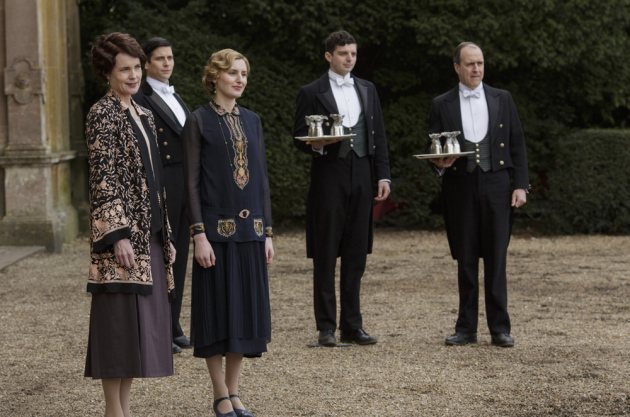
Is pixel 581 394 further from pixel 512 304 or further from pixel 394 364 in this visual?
pixel 512 304

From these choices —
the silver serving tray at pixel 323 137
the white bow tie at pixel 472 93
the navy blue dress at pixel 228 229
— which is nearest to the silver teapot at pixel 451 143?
the white bow tie at pixel 472 93

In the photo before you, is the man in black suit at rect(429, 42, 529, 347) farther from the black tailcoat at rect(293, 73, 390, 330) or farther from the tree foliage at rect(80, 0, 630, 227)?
the tree foliage at rect(80, 0, 630, 227)

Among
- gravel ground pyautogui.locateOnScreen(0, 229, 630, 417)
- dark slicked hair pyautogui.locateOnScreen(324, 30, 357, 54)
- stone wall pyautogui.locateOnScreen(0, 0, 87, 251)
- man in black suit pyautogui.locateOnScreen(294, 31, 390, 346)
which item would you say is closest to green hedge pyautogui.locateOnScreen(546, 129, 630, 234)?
gravel ground pyautogui.locateOnScreen(0, 229, 630, 417)

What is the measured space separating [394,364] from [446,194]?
133 cm

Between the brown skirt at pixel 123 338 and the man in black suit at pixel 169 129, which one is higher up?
the man in black suit at pixel 169 129

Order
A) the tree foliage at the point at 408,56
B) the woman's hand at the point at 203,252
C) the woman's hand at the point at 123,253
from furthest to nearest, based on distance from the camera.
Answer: the tree foliage at the point at 408,56 → the woman's hand at the point at 203,252 → the woman's hand at the point at 123,253

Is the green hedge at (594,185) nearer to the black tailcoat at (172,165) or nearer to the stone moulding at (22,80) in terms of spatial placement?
the stone moulding at (22,80)

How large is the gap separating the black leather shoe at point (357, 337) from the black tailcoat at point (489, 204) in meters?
0.56

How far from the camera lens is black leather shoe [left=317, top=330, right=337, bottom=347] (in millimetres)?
8086

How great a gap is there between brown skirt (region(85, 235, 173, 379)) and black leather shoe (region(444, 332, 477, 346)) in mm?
3000

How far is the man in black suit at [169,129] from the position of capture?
8.05 metres

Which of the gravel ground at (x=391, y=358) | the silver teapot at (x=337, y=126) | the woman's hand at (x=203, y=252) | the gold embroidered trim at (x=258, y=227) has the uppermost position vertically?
the silver teapot at (x=337, y=126)

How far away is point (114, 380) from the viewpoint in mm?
5457

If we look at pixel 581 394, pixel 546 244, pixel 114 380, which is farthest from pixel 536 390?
pixel 546 244
